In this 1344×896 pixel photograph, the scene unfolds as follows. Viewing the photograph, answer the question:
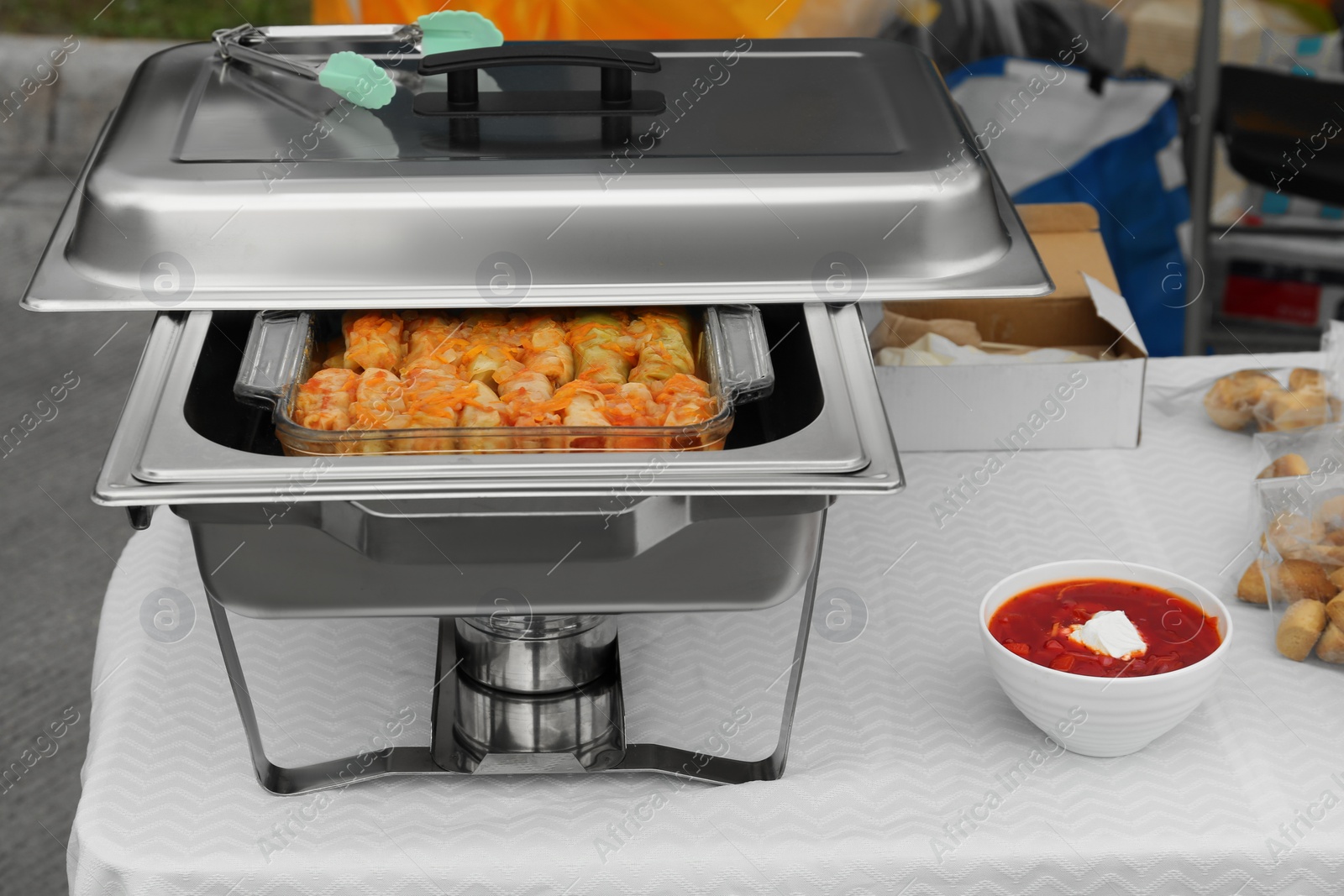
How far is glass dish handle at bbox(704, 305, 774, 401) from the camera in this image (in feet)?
2.81

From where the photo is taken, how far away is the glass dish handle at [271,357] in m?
0.84

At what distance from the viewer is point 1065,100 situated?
2271mm

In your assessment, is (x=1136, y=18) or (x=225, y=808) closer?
(x=225, y=808)

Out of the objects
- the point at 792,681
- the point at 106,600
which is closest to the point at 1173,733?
the point at 792,681

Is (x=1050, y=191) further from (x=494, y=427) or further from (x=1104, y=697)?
(x=494, y=427)

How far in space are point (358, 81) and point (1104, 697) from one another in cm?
70

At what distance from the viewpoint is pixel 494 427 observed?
0.77 meters

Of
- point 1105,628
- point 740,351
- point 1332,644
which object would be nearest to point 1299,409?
point 1332,644

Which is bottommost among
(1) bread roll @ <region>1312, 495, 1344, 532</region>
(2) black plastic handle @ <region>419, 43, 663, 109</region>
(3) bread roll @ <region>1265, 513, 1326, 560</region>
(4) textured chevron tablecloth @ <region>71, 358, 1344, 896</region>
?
(4) textured chevron tablecloth @ <region>71, 358, 1344, 896</region>

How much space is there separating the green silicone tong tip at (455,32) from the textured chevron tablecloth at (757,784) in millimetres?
489

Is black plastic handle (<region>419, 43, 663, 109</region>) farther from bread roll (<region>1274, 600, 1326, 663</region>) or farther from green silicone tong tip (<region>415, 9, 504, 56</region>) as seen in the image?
bread roll (<region>1274, 600, 1326, 663</region>)

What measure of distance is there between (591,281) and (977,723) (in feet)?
1.36

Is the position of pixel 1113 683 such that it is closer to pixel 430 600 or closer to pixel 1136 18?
pixel 430 600

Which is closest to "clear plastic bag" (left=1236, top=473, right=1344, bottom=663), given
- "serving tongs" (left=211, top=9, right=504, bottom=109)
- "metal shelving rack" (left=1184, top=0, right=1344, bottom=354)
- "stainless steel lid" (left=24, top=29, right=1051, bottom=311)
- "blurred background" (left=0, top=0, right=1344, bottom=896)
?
"stainless steel lid" (left=24, top=29, right=1051, bottom=311)
